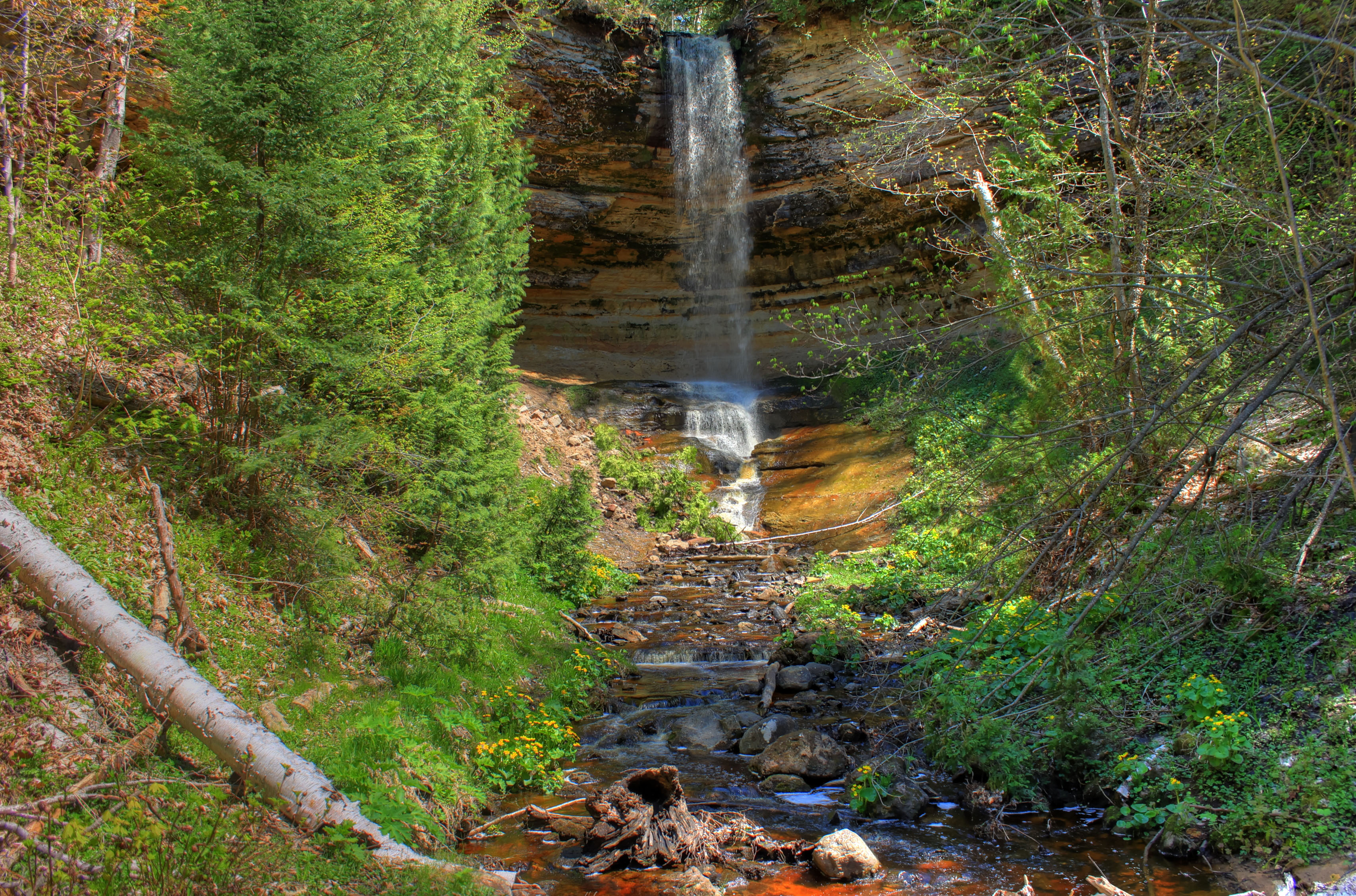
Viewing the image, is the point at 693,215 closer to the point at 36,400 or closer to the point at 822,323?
the point at 822,323

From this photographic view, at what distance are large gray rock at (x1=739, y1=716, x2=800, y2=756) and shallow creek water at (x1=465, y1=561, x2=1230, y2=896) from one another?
0.10 meters

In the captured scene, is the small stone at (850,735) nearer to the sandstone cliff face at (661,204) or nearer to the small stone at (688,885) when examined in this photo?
the small stone at (688,885)

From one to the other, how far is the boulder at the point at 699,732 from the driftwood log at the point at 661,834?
1.73 meters

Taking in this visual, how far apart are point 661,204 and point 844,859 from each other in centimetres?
2177

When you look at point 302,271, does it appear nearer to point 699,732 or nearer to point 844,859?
point 699,732

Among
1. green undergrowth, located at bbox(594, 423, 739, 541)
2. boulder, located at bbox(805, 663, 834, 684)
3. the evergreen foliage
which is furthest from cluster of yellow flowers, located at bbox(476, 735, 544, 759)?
green undergrowth, located at bbox(594, 423, 739, 541)

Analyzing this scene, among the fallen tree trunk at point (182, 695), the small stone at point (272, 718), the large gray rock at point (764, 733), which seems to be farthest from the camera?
the large gray rock at point (764, 733)

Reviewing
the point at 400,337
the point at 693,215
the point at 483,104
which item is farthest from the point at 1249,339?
the point at 693,215

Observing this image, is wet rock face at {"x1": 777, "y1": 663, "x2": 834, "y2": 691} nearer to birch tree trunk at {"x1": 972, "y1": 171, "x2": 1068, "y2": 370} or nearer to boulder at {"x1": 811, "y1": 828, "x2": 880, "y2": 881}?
boulder at {"x1": 811, "y1": 828, "x2": 880, "y2": 881}

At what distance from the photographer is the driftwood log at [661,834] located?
452 cm

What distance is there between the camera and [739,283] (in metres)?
25.2

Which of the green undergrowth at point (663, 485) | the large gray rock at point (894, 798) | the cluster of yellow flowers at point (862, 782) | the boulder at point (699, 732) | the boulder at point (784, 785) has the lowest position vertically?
the green undergrowth at point (663, 485)

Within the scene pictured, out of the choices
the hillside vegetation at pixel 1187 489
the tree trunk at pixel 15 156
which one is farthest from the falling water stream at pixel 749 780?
the tree trunk at pixel 15 156

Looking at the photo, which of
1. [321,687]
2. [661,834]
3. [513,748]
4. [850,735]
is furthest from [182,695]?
[850,735]
